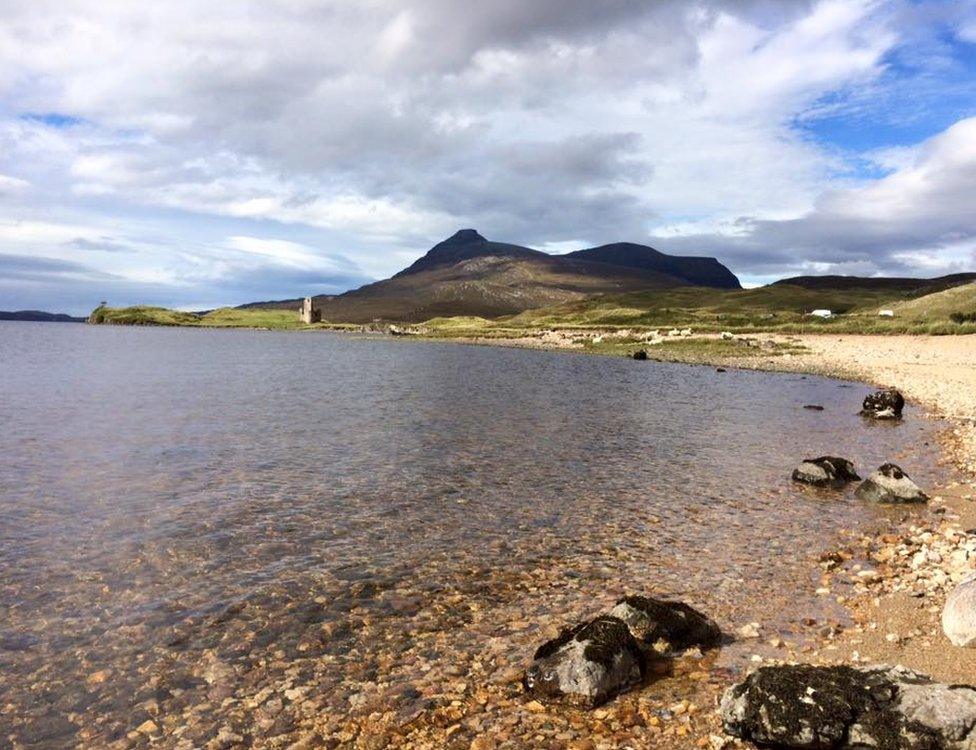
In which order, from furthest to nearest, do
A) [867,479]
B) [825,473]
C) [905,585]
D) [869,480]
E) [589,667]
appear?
[825,473], [867,479], [869,480], [905,585], [589,667]

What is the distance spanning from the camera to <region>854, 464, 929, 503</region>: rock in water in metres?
20.3

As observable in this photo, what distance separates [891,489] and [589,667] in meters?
15.6

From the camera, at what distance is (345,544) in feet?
54.3

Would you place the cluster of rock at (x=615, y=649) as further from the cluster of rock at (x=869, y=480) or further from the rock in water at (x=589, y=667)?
the cluster of rock at (x=869, y=480)

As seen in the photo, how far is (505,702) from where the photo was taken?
970 centimetres

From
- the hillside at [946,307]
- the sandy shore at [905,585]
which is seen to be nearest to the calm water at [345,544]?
the sandy shore at [905,585]

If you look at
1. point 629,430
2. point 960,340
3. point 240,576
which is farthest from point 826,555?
point 960,340

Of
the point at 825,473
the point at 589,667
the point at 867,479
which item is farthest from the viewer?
the point at 825,473

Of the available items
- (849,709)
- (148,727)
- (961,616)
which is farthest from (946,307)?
(148,727)

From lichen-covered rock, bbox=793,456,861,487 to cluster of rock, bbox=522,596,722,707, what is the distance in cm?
1342

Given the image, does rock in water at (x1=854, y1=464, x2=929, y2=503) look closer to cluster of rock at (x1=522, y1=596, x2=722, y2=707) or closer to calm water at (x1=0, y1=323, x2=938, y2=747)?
calm water at (x1=0, y1=323, x2=938, y2=747)

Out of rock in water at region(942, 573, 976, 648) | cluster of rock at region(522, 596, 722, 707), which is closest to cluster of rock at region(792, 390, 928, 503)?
rock in water at region(942, 573, 976, 648)

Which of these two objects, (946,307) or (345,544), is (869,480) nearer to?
(345,544)

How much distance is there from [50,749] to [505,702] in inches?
239
